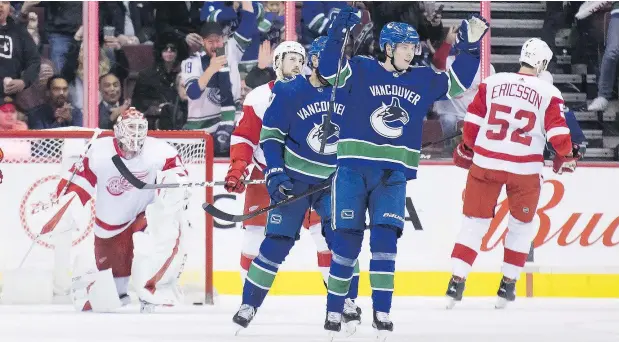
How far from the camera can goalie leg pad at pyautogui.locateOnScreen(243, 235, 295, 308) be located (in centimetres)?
511

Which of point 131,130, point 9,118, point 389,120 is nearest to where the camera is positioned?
point 389,120

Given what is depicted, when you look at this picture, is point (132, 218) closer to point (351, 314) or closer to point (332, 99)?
point (351, 314)

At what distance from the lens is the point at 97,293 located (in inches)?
244

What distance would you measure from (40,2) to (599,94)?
3.16 metres

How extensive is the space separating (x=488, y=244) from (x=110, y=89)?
88.3 inches

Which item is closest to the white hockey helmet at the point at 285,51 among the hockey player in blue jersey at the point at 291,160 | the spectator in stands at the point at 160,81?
the hockey player in blue jersey at the point at 291,160

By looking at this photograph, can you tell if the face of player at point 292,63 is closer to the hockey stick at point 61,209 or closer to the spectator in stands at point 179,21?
the hockey stick at point 61,209

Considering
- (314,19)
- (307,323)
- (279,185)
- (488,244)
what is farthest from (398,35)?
(314,19)

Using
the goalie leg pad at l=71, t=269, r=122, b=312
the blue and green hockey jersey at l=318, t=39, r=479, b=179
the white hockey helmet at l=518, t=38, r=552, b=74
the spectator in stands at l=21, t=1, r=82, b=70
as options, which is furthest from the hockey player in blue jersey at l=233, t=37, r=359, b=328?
the spectator in stands at l=21, t=1, r=82, b=70

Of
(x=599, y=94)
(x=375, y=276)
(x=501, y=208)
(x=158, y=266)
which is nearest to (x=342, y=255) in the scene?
(x=375, y=276)

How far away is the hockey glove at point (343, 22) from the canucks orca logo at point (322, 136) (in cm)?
54

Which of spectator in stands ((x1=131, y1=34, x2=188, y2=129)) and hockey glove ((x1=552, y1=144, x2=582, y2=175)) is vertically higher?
spectator in stands ((x1=131, y1=34, x2=188, y2=129))

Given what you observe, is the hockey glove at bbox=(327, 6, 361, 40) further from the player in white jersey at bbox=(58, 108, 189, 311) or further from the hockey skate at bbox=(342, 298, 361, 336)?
the player in white jersey at bbox=(58, 108, 189, 311)

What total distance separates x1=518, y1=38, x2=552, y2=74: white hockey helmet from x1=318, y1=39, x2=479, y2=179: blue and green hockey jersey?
67.2 inches
